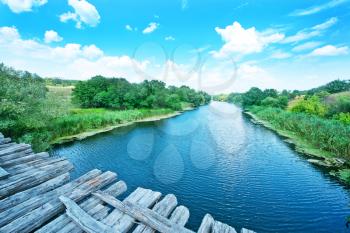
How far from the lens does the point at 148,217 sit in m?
3.57

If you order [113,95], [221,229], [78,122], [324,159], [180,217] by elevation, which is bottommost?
[324,159]

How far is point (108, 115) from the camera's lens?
46531 mm

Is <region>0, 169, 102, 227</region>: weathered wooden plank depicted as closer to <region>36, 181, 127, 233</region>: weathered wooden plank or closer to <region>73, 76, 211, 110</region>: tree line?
<region>36, 181, 127, 233</region>: weathered wooden plank

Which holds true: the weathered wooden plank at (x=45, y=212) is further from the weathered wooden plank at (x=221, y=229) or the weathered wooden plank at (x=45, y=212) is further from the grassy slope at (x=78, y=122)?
the grassy slope at (x=78, y=122)

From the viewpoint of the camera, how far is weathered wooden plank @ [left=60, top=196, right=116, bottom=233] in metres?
3.27

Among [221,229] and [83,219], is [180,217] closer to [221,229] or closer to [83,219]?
[221,229]

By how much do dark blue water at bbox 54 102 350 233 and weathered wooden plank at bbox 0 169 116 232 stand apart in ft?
34.2

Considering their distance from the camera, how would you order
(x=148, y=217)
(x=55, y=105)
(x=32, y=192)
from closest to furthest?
(x=148, y=217) → (x=32, y=192) → (x=55, y=105)

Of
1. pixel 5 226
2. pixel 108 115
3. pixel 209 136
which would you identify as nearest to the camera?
pixel 5 226

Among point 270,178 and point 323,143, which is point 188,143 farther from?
point 323,143

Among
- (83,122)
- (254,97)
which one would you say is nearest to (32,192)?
(83,122)

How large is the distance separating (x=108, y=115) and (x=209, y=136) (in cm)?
2204

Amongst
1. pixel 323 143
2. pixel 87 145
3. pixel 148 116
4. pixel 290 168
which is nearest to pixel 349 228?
pixel 290 168

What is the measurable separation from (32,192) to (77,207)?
1.09 meters
